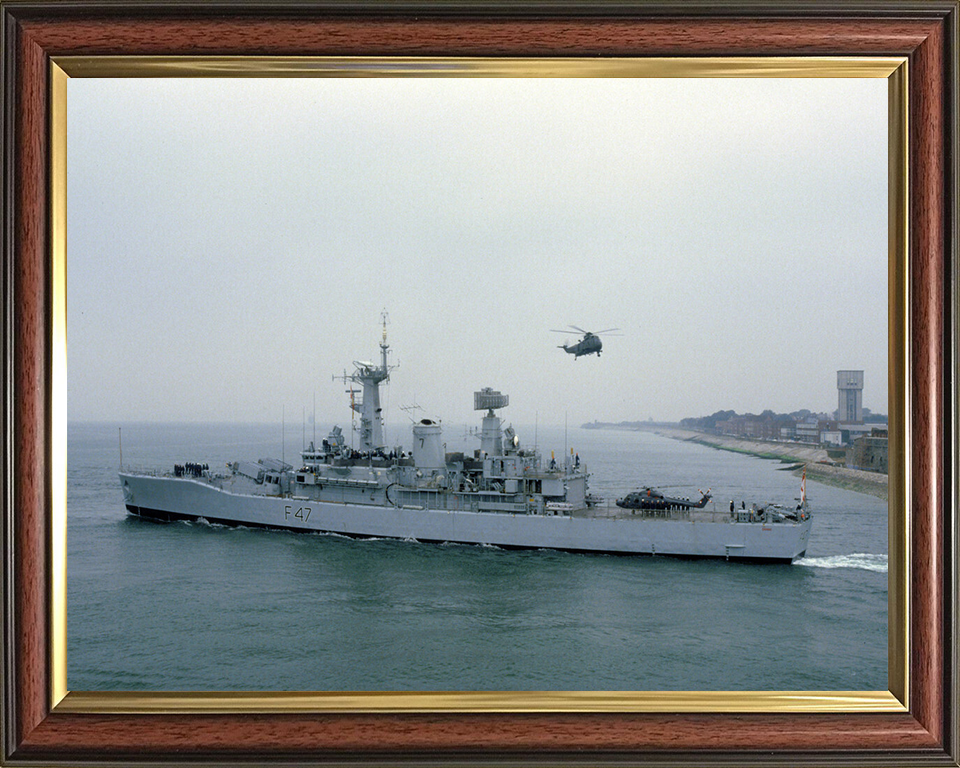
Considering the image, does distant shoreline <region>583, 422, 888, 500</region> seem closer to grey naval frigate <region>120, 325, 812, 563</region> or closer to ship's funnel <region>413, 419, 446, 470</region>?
grey naval frigate <region>120, 325, 812, 563</region>

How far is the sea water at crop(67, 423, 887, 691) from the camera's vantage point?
235 cm

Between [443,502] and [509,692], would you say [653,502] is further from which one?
[509,692]

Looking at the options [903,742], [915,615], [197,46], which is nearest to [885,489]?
[915,615]

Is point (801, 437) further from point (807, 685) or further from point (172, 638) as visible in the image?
point (172, 638)

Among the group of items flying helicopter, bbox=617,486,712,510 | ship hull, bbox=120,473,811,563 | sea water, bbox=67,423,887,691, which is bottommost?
ship hull, bbox=120,473,811,563

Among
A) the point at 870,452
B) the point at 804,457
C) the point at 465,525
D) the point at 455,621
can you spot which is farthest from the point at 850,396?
the point at 465,525

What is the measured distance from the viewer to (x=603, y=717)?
197 cm

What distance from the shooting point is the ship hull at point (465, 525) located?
10586 mm

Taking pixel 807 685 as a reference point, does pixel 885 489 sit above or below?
above

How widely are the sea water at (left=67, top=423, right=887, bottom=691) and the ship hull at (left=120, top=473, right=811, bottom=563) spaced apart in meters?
3.44

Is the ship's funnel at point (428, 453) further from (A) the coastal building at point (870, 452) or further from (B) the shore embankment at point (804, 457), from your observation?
(A) the coastal building at point (870, 452)

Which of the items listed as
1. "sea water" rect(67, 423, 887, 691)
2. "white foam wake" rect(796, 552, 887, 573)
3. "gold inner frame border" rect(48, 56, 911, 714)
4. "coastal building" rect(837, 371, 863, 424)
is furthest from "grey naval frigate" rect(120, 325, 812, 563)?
"gold inner frame border" rect(48, 56, 911, 714)

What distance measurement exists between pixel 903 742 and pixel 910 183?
174 centimetres

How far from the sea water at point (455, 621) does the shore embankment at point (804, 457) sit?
0.09 meters
